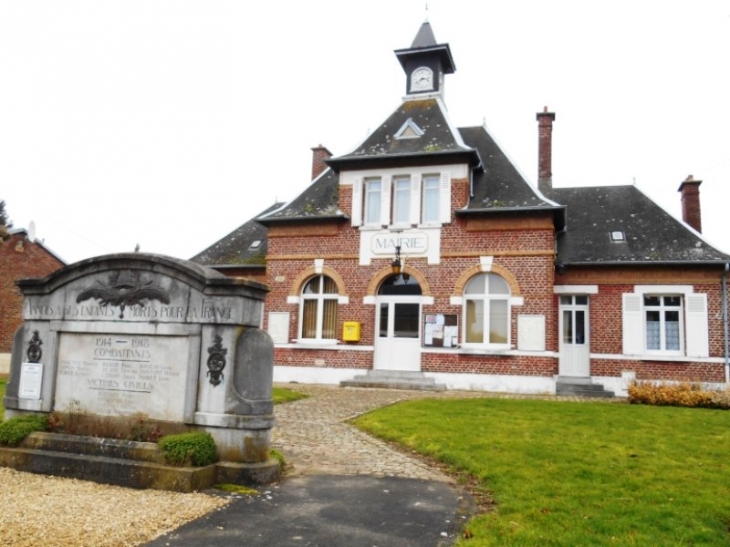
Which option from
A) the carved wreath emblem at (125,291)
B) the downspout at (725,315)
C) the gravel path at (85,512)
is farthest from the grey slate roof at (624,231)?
the gravel path at (85,512)

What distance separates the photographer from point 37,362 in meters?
7.19

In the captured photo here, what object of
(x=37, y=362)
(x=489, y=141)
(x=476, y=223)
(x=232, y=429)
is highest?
(x=489, y=141)

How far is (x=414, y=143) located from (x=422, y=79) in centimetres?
363

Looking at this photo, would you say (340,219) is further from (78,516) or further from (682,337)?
(78,516)

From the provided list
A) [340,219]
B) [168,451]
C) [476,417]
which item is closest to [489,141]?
[340,219]

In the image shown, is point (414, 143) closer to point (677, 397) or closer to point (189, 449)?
point (677, 397)

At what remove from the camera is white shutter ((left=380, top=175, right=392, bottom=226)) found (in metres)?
18.4

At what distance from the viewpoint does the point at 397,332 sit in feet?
59.7

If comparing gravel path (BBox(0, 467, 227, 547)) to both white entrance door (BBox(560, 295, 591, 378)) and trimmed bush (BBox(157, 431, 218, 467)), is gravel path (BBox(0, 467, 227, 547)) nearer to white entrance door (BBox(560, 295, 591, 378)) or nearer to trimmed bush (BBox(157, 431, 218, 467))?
trimmed bush (BBox(157, 431, 218, 467))

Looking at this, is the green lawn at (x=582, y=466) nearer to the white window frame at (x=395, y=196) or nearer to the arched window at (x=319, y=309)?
the arched window at (x=319, y=309)

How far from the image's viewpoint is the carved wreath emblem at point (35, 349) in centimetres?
721

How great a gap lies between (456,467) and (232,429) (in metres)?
2.58

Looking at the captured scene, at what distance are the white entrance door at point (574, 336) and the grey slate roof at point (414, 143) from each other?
5084mm

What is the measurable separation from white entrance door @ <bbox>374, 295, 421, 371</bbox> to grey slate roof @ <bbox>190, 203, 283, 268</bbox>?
4.89m
